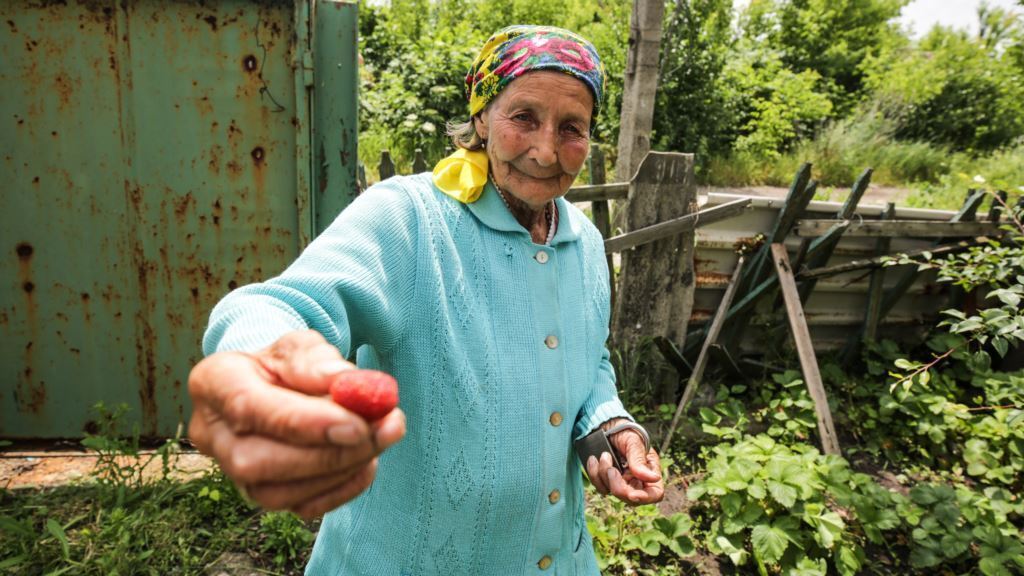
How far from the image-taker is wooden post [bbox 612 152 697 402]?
3555 mm

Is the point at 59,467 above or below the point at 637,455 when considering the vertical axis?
below

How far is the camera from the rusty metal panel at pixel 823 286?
3.89 m

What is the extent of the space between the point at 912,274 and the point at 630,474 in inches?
154

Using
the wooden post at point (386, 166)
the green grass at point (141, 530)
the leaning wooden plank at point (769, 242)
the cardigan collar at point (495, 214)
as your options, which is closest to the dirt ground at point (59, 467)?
the green grass at point (141, 530)

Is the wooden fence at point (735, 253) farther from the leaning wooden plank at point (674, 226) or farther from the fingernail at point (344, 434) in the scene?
the fingernail at point (344, 434)

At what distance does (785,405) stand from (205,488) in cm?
320

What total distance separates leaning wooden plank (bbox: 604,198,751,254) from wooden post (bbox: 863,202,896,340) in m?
1.24

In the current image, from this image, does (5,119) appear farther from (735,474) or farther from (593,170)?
(735,474)

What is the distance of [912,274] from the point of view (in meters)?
4.28

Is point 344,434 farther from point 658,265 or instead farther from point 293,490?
point 658,265

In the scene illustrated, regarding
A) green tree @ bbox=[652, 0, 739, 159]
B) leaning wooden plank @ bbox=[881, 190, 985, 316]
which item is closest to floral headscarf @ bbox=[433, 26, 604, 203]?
leaning wooden plank @ bbox=[881, 190, 985, 316]

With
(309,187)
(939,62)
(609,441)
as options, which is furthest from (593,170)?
(939,62)

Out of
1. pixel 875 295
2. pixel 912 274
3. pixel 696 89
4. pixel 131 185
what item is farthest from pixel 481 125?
pixel 696 89

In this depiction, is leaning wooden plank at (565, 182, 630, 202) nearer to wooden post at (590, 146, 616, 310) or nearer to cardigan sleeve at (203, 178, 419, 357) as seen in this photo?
wooden post at (590, 146, 616, 310)
